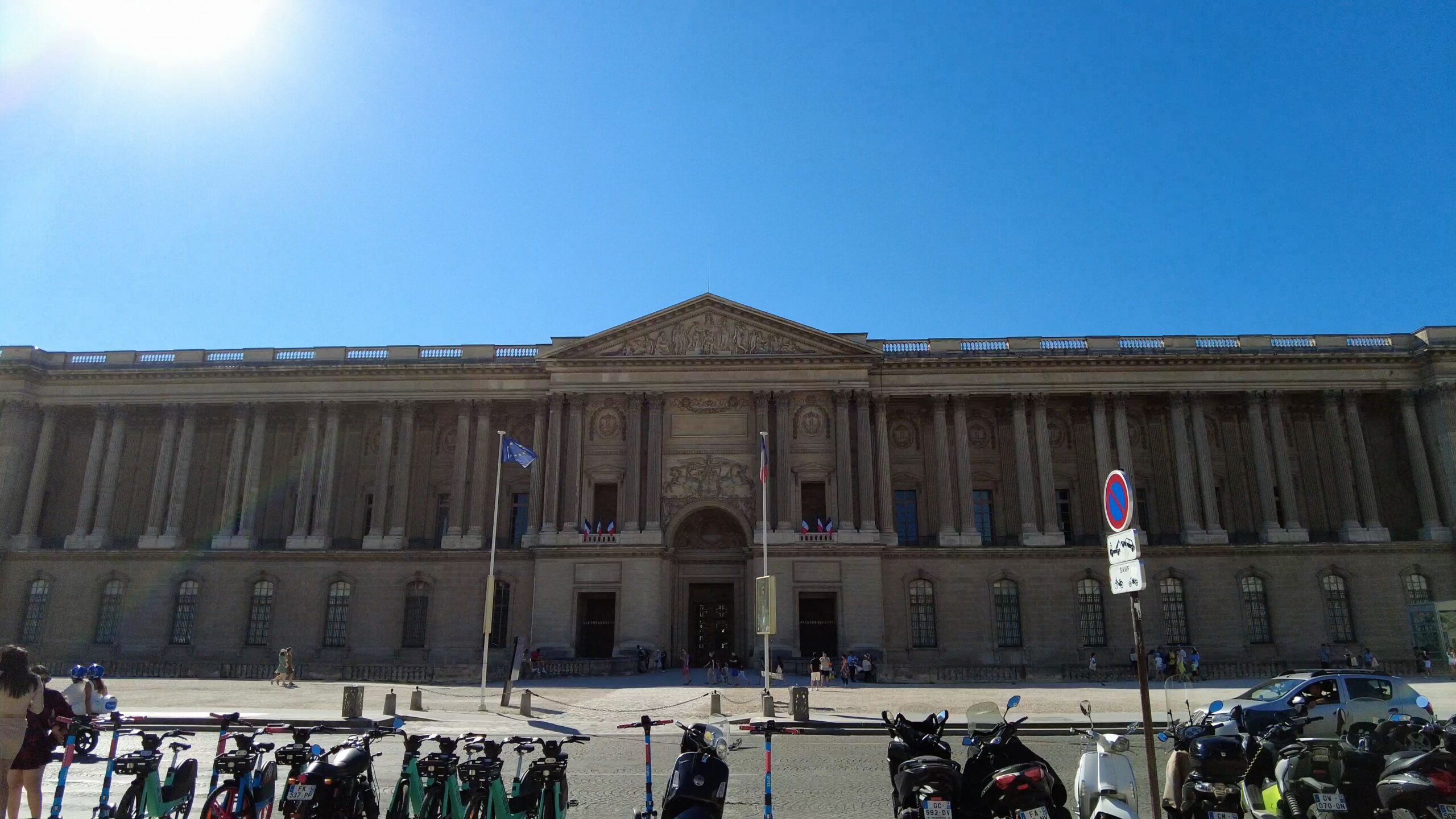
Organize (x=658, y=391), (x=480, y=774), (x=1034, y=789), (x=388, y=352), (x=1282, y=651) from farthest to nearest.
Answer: (x=388, y=352), (x=658, y=391), (x=1282, y=651), (x=480, y=774), (x=1034, y=789)

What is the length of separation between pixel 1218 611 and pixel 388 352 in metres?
43.0

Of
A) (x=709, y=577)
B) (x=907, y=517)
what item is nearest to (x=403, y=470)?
(x=709, y=577)

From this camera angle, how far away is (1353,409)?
46281mm

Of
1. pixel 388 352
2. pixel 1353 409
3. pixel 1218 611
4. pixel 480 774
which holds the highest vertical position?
pixel 388 352

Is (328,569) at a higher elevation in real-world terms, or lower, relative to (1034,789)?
higher

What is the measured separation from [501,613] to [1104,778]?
40.1 meters

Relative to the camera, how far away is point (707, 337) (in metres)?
46.6

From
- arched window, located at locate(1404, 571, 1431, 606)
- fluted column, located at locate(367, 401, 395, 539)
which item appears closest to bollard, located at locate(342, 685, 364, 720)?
fluted column, located at locate(367, 401, 395, 539)

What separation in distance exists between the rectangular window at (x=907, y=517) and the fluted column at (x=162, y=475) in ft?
122

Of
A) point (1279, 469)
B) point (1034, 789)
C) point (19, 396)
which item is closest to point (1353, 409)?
point (1279, 469)

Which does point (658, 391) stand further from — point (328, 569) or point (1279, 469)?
point (1279, 469)

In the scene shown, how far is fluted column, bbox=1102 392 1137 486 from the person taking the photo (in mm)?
45812

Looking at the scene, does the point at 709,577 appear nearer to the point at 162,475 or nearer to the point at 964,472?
the point at 964,472

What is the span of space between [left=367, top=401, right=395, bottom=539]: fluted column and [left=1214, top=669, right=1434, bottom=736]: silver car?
38644 mm
